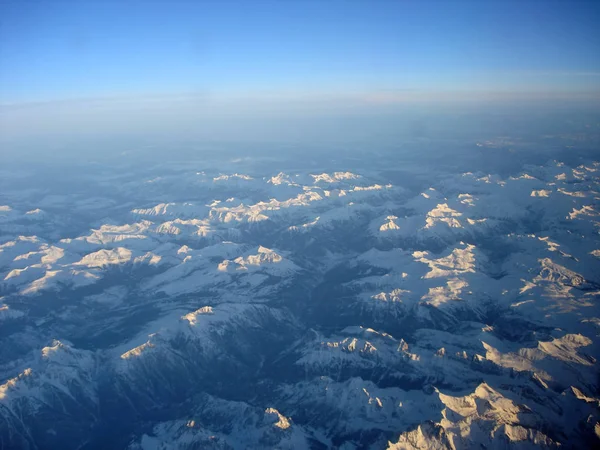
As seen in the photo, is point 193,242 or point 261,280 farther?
point 193,242

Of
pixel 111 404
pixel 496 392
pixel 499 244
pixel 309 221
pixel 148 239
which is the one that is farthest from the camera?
pixel 309 221

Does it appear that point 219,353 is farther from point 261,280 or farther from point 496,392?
point 496,392

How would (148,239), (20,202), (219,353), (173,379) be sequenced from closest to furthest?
(173,379)
(219,353)
(148,239)
(20,202)

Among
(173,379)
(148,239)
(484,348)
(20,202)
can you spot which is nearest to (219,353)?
(173,379)

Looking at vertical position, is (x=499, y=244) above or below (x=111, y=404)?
above

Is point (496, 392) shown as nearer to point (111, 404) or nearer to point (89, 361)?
point (111, 404)

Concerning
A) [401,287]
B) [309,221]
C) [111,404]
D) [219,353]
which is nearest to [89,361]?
[111,404]
